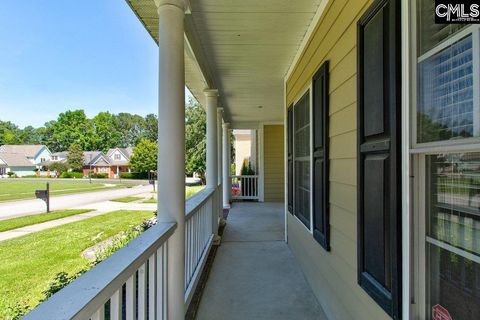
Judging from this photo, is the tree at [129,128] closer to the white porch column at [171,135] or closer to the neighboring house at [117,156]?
the neighboring house at [117,156]

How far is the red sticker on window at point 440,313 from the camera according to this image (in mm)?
1091

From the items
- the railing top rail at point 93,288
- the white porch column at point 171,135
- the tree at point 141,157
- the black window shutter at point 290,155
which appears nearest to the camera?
the railing top rail at point 93,288

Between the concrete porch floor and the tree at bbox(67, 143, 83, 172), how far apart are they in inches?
138

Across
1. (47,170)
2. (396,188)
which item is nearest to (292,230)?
(396,188)

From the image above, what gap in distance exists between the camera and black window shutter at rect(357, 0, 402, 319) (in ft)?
4.31

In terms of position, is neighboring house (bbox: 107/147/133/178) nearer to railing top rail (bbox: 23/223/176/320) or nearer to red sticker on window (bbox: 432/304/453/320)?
railing top rail (bbox: 23/223/176/320)

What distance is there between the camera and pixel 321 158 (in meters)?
2.65

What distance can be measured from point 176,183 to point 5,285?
255 cm

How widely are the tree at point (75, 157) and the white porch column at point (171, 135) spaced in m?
5.13

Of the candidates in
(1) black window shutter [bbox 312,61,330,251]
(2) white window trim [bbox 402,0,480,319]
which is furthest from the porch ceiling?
(2) white window trim [bbox 402,0,480,319]

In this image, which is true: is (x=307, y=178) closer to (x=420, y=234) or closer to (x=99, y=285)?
(x=420, y=234)

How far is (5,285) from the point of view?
10.7 ft

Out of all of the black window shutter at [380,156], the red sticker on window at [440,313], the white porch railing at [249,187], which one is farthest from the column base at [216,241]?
the white porch railing at [249,187]

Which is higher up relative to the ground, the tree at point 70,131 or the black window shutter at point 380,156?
the tree at point 70,131
